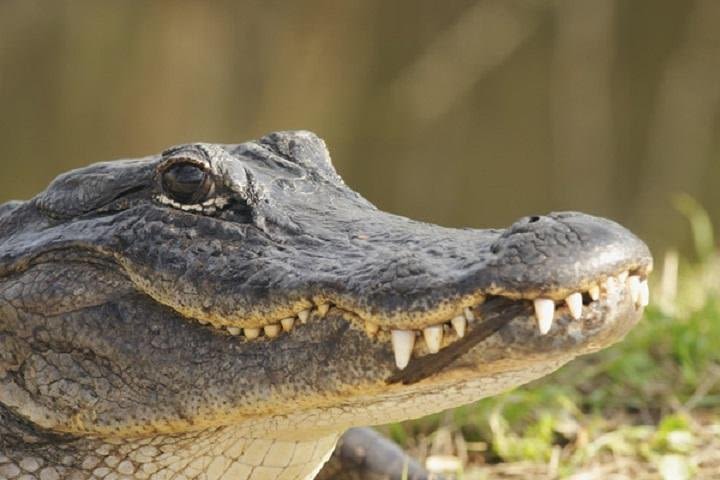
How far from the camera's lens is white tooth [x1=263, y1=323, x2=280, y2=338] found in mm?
2785

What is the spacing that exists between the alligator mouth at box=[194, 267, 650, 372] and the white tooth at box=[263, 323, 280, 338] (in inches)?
8.4

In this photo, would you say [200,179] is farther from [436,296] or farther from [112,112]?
[112,112]

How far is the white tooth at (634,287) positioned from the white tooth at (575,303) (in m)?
0.18

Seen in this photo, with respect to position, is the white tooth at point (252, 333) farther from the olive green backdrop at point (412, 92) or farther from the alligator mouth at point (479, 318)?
the olive green backdrop at point (412, 92)

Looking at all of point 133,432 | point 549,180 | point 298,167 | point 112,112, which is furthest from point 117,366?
point 549,180

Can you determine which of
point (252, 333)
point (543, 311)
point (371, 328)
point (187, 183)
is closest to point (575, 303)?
point (543, 311)

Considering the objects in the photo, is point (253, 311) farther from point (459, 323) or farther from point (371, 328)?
point (459, 323)

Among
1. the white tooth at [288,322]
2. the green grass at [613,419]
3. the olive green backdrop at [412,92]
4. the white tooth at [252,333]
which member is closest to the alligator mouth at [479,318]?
the white tooth at [288,322]

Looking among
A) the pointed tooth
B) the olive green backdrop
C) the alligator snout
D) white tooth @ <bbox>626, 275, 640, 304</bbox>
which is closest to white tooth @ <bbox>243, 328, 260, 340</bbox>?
the pointed tooth

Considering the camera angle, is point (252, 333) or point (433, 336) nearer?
point (433, 336)

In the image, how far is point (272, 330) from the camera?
110 inches

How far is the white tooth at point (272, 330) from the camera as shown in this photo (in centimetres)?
→ 279

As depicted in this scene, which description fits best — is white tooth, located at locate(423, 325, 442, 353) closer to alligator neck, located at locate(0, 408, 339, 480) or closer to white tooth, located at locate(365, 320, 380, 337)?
white tooth, located at locate(365, 320, 380, 337)

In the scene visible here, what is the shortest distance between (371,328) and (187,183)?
2.64 feet
